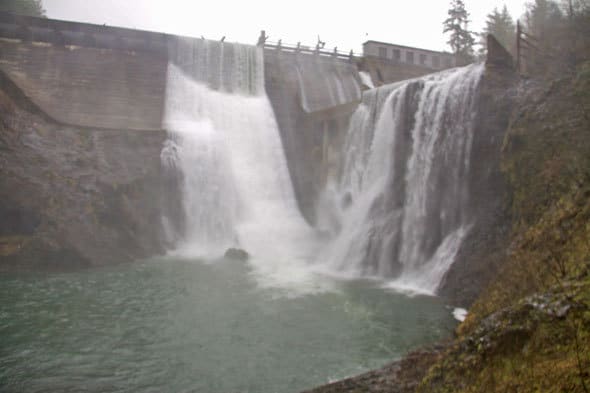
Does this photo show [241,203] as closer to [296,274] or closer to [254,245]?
[254,245]

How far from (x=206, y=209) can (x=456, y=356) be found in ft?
61.1

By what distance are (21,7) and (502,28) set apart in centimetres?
4143

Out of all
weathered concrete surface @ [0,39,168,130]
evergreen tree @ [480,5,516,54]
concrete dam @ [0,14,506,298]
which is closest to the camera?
concrete dam @ [0,14,506,298]

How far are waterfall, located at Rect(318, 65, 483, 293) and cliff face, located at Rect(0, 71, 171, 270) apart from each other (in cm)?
825

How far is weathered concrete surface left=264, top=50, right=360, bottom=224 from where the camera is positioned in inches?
953

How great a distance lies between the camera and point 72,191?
1848 centimetres

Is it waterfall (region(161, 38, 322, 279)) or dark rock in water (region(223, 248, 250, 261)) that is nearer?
dark rock in water (region(223, 248, 250, 261))

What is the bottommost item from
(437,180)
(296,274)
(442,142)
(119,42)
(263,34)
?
(296,274)

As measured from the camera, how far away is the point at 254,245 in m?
21.4

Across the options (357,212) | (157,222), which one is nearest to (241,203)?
(157,222)

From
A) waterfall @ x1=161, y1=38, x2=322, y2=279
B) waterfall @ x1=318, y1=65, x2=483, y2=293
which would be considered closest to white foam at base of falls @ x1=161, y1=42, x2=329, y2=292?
waterfall @ x1=161, y1=38, x2=322, y2=279

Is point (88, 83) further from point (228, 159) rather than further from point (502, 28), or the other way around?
point (502, 28)

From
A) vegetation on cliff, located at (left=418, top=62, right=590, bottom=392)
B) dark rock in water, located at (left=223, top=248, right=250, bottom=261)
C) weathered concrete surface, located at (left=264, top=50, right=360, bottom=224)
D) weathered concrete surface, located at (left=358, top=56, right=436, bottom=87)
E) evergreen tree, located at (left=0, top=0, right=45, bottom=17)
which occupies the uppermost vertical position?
evergreen tree, located at (left=0, top=0, right=45, bottom=17)

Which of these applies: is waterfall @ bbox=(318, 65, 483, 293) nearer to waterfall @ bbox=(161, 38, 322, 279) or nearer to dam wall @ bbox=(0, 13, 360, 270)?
waterfall @ bbox=(161, 38, 322, 279)
